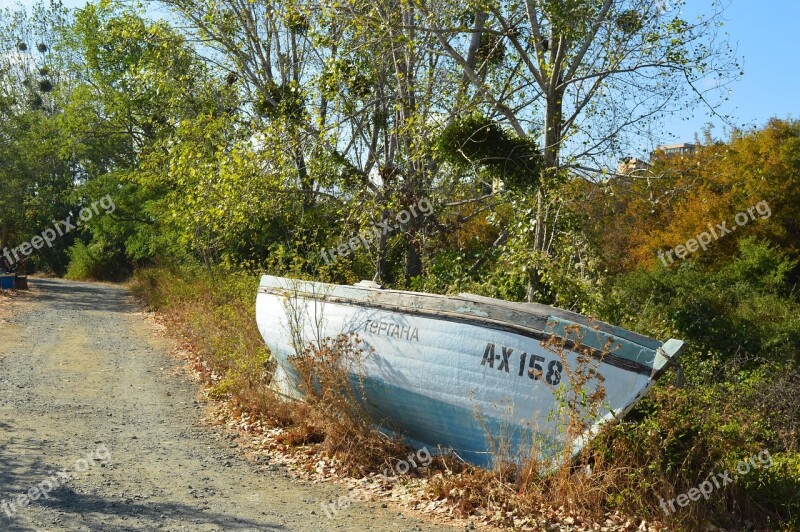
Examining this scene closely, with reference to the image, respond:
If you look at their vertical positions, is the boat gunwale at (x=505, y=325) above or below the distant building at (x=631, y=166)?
below

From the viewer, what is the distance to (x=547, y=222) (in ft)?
33.8

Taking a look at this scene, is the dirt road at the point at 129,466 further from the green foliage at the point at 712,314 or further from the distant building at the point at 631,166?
the distant building at the point at 631,166

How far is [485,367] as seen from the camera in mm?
7055

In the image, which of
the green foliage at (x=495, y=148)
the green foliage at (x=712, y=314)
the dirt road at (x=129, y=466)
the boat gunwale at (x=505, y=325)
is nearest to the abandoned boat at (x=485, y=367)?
the boat gunwale at (x=505, y=325)

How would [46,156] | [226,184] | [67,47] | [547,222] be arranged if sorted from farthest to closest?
[67,47], [46,156], [226,184], [547,222]

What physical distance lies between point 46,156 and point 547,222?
32.7 metres

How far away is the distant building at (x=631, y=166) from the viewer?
1101cm

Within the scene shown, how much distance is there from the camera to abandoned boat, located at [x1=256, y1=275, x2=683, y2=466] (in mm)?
6352

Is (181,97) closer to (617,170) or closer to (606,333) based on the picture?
(617,170)

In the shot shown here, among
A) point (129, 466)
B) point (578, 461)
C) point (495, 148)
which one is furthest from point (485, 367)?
point (495, 148)

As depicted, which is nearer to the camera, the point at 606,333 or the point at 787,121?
the point at 606,333

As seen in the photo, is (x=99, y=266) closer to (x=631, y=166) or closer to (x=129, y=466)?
(x=631, y=166)

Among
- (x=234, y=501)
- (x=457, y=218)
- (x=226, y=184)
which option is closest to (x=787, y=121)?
(x=457, y=218)

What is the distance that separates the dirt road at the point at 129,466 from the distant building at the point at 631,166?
627 centimetres
